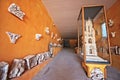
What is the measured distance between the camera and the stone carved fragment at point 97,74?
183 cm

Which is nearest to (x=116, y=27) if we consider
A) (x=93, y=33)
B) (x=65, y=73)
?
(x=93, y=33)

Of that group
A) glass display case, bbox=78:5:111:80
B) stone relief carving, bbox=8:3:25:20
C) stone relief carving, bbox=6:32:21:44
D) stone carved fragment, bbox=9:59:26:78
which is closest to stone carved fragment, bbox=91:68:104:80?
glass display case, bbox=78:5:111:80

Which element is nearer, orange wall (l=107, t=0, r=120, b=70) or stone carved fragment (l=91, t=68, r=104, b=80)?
stone carved fragment (l=91, t=68, r=104, b=80)

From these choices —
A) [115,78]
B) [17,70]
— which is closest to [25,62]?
[17,70]

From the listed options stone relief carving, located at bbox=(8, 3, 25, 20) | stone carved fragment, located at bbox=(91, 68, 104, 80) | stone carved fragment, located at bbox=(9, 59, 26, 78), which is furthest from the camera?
stone carved fragment, located at bbox=(91, 68, 104, 80)

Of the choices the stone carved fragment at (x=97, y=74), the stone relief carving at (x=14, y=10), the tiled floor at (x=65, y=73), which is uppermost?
the stone relief carving at (x=14, y=10)

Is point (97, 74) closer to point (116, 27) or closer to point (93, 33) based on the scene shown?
point (93, 33)

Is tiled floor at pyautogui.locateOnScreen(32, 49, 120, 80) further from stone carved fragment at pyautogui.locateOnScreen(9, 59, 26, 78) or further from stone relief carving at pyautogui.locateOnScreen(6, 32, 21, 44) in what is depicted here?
stone relief carving at pyautogui.locateOnScreen(6, 32, 21, 44)

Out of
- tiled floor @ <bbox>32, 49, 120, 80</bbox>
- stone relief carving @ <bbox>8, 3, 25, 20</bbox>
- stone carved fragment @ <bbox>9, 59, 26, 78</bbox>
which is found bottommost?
tiled floor @ <bbox>32, 49, 120, 80</bbox>

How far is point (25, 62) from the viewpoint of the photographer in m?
1.43

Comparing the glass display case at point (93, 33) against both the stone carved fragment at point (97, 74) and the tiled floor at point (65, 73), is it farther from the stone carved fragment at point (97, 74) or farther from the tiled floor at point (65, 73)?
the stone carved fragment at point (97, 74)

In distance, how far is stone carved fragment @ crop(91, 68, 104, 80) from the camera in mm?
1832

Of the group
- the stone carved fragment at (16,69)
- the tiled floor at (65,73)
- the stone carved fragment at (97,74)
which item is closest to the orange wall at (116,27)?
the tiled floor at (65,73)

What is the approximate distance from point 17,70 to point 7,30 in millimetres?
531
